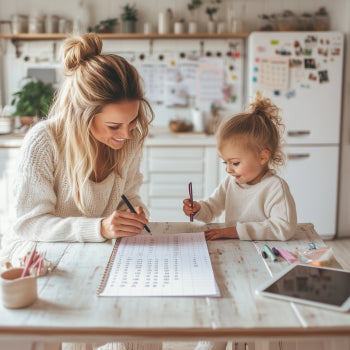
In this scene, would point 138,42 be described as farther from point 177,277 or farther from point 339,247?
point 177,277

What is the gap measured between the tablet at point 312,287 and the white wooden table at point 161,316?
0.08ft

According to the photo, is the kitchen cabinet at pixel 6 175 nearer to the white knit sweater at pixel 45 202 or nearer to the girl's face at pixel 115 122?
the white knit sweater at pixel 45 202

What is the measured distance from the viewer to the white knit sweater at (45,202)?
139cm

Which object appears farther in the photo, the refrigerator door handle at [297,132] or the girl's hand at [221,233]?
the refrigerator door handle at [297,132]

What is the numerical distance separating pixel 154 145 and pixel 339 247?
1.66 metres

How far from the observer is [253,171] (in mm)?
1566

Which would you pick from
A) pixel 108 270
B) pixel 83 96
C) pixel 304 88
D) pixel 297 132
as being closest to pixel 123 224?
pixel 108 270

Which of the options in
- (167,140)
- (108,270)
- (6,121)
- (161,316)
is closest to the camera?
(161,316)

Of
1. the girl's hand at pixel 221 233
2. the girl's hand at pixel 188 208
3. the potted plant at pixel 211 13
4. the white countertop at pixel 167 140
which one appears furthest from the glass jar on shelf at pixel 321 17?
the girl's hand at pixel 221 233

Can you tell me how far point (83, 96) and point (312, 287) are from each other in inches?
A: 34.4

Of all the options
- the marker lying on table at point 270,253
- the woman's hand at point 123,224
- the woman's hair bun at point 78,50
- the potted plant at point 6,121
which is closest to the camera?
the marker lying on table at point 270,253

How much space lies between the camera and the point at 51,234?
1395 millimetres

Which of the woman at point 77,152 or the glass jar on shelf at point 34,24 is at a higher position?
the glass jar on shelf at point 34,24

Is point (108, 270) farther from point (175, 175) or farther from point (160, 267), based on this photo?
point (175, 175)
